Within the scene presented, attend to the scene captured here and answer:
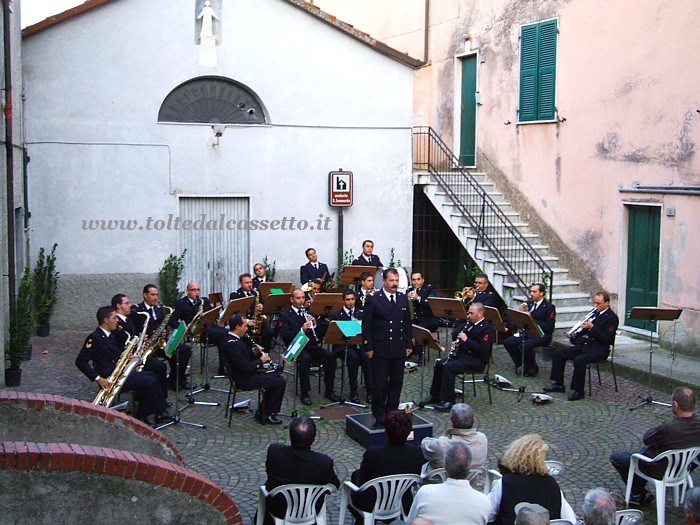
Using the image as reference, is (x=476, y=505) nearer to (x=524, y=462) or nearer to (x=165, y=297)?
(x=524, y=462)

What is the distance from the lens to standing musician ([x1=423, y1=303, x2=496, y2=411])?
11008 mm

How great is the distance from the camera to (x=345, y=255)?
17.2 meters

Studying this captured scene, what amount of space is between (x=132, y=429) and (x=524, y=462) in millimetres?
3591

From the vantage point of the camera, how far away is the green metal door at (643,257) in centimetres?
1439

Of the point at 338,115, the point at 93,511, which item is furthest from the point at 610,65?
the point at 93,511

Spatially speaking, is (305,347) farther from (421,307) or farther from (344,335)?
(421,307)

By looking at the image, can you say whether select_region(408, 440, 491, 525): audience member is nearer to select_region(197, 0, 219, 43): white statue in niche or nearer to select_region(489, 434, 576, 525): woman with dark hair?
select_region(489, 434, 576, 525): woman with dark hair

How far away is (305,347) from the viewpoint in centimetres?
1169

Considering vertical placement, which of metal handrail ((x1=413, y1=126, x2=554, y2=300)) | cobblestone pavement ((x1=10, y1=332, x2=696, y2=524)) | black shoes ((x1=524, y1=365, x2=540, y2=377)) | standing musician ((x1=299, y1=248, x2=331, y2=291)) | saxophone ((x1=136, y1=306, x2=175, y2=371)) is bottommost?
cobblestone pavement ((x1=10, y1=332, x2=696, y2=524))

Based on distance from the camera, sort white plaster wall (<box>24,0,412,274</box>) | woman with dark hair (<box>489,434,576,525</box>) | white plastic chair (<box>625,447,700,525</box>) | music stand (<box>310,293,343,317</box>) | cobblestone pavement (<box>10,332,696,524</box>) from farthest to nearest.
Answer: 1. white plaster wall (<box>24,0,412,274</box>)
2. music stand (<box>310,293,343,317</box>)
3. cobblestone pavement (<box>10,332,696,524</box>)
4. white plastic chair (<box>625,447,700,525</box>)
5. woman with dark hair (<box>489,434,576,525</box>)

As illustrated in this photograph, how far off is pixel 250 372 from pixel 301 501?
379 centimetres

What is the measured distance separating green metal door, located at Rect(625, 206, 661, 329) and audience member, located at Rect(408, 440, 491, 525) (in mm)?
9782

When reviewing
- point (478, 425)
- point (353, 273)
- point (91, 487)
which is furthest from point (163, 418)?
point (353, 273)

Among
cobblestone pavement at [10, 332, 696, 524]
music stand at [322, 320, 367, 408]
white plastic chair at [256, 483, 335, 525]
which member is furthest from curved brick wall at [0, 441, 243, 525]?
music stand at [322, 320, 367, 408]
